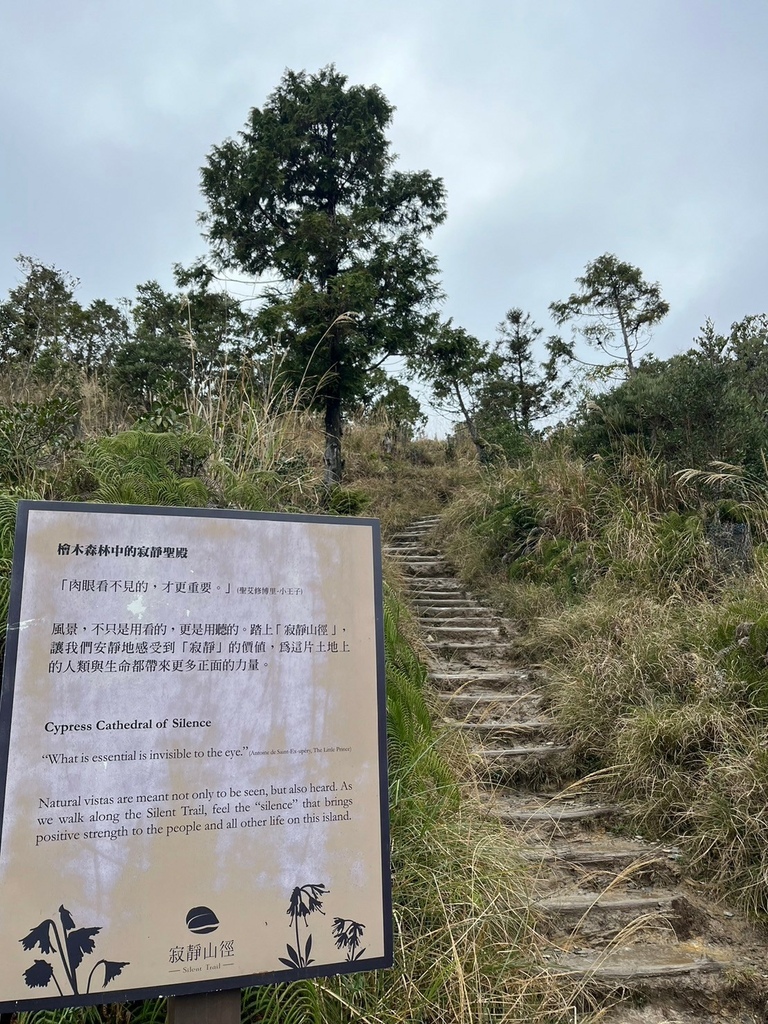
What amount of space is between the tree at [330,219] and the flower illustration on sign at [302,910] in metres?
8.10

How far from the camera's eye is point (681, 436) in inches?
262

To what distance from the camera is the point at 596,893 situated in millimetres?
3104

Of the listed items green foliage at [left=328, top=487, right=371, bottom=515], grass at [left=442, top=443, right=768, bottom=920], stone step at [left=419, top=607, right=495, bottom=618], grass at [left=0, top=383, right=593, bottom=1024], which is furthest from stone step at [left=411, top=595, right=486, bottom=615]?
grass at [left=0, top=383, right=593, bottom=1024]

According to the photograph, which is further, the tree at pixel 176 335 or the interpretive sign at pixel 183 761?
the tree at pixel 176 335

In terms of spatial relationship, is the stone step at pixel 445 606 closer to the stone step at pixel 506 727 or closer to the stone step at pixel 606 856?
the stone step at pixel 506 727

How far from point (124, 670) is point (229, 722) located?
26 cm

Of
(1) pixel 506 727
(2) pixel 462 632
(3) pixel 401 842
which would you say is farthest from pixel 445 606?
(3) pixel 401 842

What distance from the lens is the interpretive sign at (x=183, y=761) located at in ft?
4.41

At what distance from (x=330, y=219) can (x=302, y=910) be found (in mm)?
10282

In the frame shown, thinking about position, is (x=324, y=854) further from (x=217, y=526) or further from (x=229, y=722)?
(x=217, y=526)

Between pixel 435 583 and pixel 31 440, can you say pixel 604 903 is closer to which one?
pixel 31 440

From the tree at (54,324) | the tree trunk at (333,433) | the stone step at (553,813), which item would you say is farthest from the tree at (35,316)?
the stone step at (553,813)

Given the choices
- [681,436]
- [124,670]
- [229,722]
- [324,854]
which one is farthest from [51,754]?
[681,436]

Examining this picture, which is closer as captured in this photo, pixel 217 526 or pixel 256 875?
pixel 256 875
